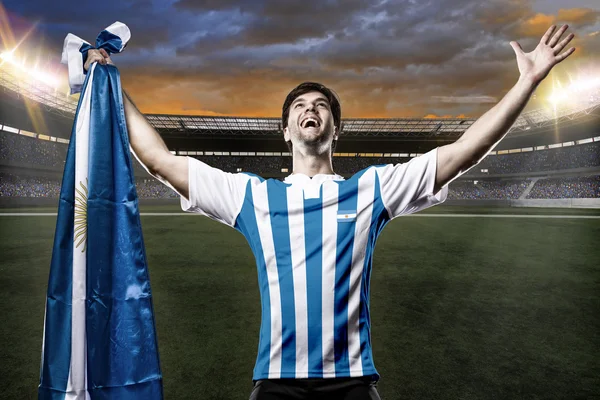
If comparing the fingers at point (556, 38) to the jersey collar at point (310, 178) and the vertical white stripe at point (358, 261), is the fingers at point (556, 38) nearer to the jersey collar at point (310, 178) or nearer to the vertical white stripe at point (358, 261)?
the vertical white stripe at point (358, 261)

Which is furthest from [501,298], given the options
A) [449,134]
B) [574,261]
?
[449,134]

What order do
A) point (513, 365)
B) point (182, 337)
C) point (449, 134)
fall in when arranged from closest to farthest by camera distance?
1. point (513, 365)
2. point (182, 337)
3. point (449, 134)

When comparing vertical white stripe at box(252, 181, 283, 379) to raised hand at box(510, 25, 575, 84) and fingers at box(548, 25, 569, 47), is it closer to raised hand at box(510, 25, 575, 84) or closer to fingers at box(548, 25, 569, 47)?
raised hand at box(510, 25, 575, 84)

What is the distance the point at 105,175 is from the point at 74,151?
21 centimetres

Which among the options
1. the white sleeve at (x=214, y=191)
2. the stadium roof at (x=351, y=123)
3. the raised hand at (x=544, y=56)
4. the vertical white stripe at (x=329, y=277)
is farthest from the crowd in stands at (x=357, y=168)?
the raised hand at (x=544, y=56)

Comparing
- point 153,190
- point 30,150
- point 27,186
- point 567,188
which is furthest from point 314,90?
point 567,188

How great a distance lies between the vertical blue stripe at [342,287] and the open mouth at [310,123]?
0.41 metres

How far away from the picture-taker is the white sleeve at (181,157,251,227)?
65.8 inches

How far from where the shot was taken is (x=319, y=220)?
1.55 metres

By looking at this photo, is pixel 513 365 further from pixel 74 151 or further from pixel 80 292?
pixel 74 151

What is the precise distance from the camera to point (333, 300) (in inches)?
58.7

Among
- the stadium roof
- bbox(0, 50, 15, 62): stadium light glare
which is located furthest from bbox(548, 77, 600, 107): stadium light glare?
bbox(0, 50, 15, 62): stadium light glare

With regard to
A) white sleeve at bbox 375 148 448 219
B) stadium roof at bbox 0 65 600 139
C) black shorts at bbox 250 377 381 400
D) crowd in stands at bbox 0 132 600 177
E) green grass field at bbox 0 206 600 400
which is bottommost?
green grass field at bbox 0 206 600 400

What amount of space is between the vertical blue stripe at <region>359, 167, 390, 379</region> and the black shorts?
0.08m
